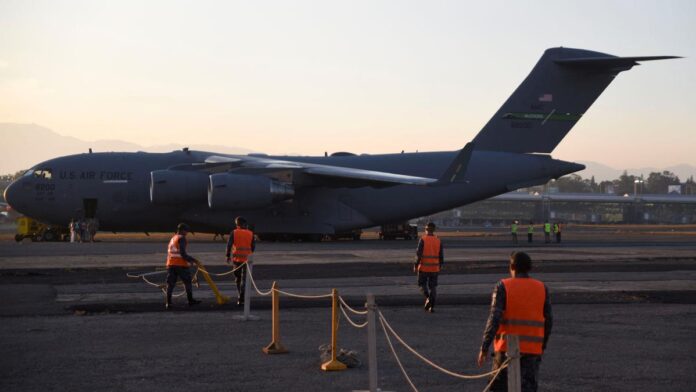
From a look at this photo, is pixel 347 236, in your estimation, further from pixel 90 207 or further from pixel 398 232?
pixel 90 207

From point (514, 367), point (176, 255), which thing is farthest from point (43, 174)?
point (514, 367)

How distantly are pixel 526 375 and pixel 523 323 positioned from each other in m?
0.44

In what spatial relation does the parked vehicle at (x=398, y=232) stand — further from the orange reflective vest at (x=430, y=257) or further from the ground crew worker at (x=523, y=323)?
the ground crew worker at (x=523, y=323)

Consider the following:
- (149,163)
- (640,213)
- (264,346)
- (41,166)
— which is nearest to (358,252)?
(149,163)

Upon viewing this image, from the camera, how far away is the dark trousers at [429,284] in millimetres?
15602

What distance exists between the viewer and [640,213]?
142750mm

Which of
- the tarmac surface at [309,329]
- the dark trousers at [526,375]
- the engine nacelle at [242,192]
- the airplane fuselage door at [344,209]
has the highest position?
the engine nacelle at [242,192]

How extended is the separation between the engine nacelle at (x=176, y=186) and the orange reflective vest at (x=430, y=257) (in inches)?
755

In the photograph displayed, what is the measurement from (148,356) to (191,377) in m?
1.55

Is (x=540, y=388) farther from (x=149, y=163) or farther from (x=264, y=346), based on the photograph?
(x=149, y=163)

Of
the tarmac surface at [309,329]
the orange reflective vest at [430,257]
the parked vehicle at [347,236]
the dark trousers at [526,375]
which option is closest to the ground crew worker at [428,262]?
the orange reflective vest at [430,257]

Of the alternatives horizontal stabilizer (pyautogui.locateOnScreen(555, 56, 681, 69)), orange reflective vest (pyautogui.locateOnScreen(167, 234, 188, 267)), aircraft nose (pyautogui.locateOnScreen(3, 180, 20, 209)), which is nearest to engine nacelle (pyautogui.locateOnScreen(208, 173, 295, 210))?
aircraft nose (pyautogui.locateOnScreen(3, 180, 20, 209))

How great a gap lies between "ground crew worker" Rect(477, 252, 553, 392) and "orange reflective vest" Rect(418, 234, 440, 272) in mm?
8557

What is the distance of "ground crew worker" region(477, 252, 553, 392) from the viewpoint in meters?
7.08
